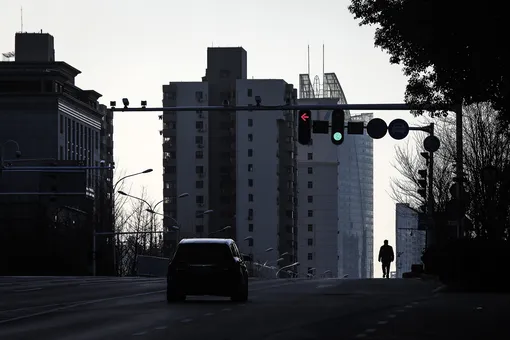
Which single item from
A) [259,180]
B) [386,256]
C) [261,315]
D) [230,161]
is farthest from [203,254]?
[230,161]

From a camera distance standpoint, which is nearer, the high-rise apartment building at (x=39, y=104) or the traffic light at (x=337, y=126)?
the traffic light at (x=337, y=126)

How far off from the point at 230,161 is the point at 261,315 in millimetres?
170607

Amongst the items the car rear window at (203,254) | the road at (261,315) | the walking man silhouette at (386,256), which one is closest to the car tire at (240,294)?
the road at (261,315)

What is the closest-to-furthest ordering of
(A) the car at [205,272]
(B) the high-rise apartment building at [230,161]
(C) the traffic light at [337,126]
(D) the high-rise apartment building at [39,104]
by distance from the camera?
(A) the car at [205,272] < (C) the traffic light at [337,126] < (D) the high-rise apartment building at [39,104] < (B) the high-rise apartment building at [230,161]

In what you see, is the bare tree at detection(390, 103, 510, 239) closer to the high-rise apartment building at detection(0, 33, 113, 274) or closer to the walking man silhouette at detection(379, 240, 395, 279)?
the walking man silhouette at detection(379, 240, 395, 279)

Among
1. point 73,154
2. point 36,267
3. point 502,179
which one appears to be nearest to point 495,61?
point 502,179

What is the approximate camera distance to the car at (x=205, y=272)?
1267 inches

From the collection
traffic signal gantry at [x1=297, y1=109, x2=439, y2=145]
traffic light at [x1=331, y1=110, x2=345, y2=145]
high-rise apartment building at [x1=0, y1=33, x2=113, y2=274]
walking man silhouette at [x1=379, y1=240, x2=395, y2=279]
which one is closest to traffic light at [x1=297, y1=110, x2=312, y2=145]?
traffic signal gantry at [x1=297, y1=109, x2=439, y2=145]

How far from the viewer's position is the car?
32.2 meters

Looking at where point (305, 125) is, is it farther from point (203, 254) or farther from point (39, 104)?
point (39, 104)

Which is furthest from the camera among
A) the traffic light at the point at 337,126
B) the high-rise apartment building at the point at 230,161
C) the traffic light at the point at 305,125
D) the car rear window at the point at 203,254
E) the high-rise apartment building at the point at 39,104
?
the high-rise apartment building at the point at 230,161

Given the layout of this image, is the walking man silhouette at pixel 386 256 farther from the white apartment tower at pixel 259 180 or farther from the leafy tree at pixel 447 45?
the white apartment tower at pixel 259 180

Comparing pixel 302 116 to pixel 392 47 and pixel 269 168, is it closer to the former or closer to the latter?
pixel 392 47

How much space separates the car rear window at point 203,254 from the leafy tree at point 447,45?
20.6 ft
